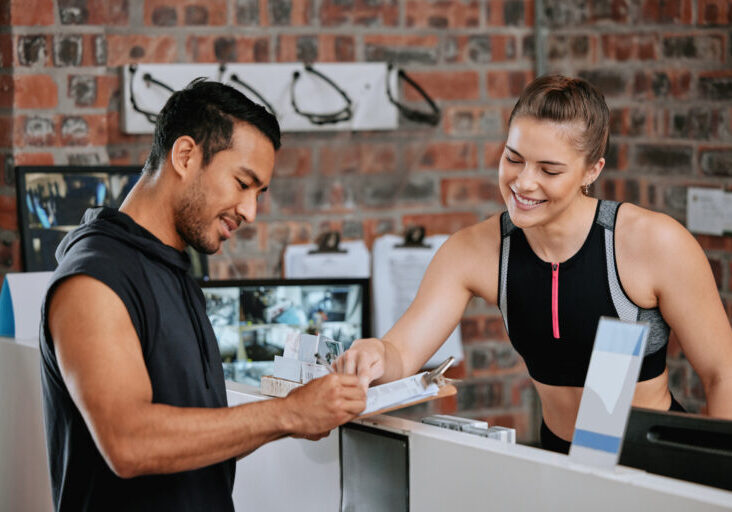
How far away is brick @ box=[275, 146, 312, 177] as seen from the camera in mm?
2656

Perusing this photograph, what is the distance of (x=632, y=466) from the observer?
112 centimetres

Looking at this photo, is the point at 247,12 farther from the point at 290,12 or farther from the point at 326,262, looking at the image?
the point at 326,262

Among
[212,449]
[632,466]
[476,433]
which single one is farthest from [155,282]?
[632,466]

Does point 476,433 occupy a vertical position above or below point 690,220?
below

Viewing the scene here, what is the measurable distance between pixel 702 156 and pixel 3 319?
1.80 metres

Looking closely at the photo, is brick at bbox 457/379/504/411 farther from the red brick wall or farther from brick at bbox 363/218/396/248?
brick at bbox 363/218/396/248

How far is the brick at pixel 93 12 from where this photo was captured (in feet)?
7.88

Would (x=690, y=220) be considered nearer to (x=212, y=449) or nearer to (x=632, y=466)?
(x=632, y=466)

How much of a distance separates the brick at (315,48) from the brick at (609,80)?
2.39 feet

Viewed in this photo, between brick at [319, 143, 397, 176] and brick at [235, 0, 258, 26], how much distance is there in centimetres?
41

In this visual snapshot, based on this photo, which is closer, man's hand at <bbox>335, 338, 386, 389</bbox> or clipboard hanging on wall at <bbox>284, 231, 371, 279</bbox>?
man's hand at <bbox>335, 338, 386, 389</bbox>

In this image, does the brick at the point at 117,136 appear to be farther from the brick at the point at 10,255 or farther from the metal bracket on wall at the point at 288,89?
the brick at the point at 10,255

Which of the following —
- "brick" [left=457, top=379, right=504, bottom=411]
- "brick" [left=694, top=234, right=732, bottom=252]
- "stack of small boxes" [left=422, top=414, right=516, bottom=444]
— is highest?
"brick" [left=694, top=234, right=732, bottom=252]

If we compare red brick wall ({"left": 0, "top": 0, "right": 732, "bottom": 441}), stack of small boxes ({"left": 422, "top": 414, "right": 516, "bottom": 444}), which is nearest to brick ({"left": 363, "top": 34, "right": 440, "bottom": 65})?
red brick wall ({"left": 0, "top": 0, "right": 732, "bottom": 441})
